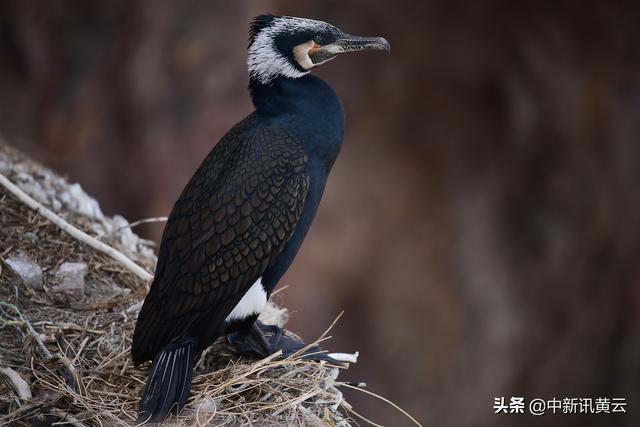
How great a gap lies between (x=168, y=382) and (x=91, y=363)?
34 centimetres

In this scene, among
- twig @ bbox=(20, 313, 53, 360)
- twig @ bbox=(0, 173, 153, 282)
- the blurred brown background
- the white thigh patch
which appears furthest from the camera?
the blurred brown background

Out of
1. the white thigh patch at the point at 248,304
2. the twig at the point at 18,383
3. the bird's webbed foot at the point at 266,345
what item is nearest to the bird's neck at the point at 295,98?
the white thigh patch at the point at 248,304

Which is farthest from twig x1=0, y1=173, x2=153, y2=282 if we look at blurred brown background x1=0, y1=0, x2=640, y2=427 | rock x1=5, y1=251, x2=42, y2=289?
blurred brown background x1=0, y1=0, x2=640, y2=427

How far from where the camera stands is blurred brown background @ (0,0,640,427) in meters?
7.50

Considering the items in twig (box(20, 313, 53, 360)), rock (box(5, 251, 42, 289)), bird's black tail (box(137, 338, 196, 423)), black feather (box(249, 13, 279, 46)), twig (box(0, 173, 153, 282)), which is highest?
black feather (box(249, 13, 279, 46))

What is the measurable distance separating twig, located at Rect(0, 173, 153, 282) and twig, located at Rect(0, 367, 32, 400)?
757 millimetres

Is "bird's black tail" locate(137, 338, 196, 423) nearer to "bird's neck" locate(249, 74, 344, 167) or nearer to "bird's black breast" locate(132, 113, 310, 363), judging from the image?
"bird's black breast" locate(132, 113, 310, 363)

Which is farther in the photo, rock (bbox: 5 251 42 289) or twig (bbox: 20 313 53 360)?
rock (bbox: 5 251 42 289)

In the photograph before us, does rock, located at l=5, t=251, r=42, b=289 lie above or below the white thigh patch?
above

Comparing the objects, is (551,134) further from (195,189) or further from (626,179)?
(195,189)

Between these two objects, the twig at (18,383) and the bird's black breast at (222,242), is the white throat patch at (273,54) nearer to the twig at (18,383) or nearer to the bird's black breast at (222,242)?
the bird's black breast at (222,242)

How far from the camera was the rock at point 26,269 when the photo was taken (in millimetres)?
3279

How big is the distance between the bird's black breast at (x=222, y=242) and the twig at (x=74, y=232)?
0.51 m

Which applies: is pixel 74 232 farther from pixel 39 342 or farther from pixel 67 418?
pixel 67 418
